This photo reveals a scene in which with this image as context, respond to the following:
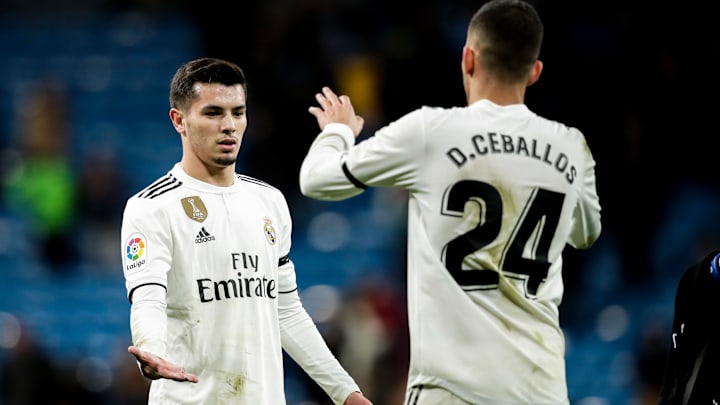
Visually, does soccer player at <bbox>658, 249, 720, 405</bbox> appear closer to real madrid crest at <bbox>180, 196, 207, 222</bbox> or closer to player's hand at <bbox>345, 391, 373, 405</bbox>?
player's hand at <bbox>345, 391, 373, 405</bbox>

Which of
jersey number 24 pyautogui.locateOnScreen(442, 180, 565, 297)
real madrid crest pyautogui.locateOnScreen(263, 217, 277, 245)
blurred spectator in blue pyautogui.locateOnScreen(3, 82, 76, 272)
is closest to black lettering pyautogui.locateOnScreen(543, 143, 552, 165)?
jersey number 24 pyautogui.locateOnScreen(442, 180, 565, 297)

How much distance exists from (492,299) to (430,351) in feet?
1.08

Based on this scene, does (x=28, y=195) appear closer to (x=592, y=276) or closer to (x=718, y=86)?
(x=592, y=276)

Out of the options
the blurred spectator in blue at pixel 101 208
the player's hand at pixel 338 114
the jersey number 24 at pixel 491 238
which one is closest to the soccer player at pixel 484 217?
the jersey number 24 at pixel 491 238

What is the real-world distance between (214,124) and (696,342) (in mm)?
2329

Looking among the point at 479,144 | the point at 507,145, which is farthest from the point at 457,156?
the point at 507,145

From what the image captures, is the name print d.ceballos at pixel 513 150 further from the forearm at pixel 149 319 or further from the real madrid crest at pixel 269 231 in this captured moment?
the forearm at pixel 149 319

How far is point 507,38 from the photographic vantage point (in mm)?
5270

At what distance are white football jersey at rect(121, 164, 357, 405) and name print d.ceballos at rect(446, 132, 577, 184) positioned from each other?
42.3 inches

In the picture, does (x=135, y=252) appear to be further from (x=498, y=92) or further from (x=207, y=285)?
(x=498, y=92)

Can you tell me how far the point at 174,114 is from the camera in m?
5.81

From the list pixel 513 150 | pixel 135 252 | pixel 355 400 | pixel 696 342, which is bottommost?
pixel 355 400

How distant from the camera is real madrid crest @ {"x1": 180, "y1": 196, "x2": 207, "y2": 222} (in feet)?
18.4

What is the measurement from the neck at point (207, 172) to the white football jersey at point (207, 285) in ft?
0.12
